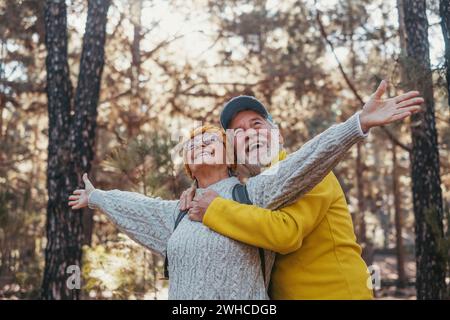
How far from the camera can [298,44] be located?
10320mm

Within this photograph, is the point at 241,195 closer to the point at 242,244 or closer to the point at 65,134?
the point at 242,244

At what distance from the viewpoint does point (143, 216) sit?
2.16 meters

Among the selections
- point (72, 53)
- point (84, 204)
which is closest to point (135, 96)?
point (72, 53)

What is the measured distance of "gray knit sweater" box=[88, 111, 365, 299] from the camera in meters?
1.68

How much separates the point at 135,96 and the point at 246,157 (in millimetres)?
7528

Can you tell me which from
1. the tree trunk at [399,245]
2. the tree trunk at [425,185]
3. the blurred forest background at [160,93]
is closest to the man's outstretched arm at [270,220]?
the blurred forest background at [160,93]

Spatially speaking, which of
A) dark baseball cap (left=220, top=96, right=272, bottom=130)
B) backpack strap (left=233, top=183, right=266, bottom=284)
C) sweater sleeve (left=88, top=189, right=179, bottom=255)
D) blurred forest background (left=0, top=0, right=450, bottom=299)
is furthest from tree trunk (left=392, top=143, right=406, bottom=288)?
backpack strap (left=233, top=183, right=266, bottom=284)

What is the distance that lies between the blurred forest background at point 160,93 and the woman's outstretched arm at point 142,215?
2489 mm

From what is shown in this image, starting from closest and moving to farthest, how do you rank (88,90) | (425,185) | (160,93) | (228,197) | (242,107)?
(228,197)
(242,107)
(88,90)
(425,185)
(160,93)

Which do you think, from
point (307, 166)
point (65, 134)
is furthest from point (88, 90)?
point (307, 166)

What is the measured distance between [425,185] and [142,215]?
428 cm

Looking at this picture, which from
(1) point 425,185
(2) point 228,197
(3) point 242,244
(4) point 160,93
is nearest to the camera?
(3) point 242,244

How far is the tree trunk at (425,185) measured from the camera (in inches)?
212
